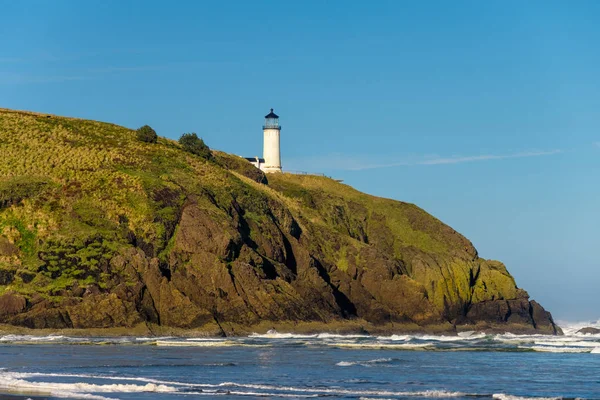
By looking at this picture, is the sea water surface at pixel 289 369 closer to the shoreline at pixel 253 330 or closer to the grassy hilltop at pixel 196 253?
the shoreline at pixel 253 330

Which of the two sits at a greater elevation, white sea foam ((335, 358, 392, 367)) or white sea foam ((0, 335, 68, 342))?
white sea foam ((0, 335, 68, 342))

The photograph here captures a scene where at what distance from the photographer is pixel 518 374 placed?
44.8 m

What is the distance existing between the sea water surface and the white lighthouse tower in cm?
7041

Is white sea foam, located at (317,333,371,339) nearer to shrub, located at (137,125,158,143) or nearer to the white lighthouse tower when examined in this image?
shrub, located at (137,125,158,143)

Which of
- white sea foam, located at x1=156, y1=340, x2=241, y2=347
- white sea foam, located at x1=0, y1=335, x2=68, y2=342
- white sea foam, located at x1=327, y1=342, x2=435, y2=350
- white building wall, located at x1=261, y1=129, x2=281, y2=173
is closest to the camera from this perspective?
white sea foam, located at x1=156, y1=340, x2=241, y2=347

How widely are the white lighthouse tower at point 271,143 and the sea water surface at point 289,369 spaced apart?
70.4 metres

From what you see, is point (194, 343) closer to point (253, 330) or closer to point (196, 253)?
point (253, 330)

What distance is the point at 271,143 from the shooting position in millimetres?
139250

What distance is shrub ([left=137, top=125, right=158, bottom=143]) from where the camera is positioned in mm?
106125

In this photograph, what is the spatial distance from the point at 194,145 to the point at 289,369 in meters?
67.7

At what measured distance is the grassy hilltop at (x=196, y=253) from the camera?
2911 inches

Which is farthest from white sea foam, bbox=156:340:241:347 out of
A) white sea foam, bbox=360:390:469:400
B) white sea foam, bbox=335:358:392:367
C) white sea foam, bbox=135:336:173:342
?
white sea foam, bbox=360:390:469:400

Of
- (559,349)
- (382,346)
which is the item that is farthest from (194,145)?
(559,349)

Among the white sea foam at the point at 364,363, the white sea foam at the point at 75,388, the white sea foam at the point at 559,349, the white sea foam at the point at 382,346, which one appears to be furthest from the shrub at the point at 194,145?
the white sea foam at the point at 75,388
